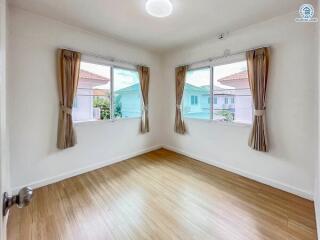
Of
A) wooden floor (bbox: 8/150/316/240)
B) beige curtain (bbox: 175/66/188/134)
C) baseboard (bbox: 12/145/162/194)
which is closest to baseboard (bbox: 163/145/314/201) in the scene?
wooden floor (bbox: 8/150/316/240)

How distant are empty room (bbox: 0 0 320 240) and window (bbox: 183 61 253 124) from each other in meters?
0.02

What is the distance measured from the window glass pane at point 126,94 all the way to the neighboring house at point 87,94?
0.98 feet

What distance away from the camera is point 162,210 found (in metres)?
1.98

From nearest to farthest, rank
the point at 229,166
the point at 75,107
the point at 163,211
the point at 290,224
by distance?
the point at 290,224
the point at 163,211
the point at 75,107
the point at 229,166

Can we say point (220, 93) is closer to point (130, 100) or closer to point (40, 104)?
point (130, 100)

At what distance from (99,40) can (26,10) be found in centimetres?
106

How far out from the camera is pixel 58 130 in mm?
2615

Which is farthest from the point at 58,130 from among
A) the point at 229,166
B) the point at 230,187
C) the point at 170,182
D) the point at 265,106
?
the point at 265,106

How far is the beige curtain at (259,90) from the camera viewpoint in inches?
97.0

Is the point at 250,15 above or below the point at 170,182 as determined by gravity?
above

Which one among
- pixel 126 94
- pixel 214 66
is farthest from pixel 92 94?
pixel 214 66

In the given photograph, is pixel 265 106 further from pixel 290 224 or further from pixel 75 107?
pixel 75 107

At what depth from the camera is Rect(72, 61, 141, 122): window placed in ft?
9.69

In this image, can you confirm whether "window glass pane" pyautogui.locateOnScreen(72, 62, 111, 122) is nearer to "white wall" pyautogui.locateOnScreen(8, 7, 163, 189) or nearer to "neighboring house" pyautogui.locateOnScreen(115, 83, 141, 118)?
"white wall" pyautogui.locateOnScreen(8, 7, 163, 189)
